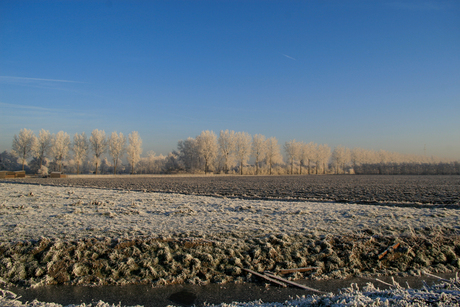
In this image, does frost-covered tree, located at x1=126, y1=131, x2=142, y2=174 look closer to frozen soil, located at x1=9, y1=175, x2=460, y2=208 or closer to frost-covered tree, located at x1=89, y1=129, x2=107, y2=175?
frost-covered tree, located at x1=89, y1=129, x2=107, y2=175

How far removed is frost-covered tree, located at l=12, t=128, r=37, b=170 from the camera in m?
64.3

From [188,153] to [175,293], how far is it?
89.5m

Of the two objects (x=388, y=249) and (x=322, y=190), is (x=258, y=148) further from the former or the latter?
(x=388, y=249)

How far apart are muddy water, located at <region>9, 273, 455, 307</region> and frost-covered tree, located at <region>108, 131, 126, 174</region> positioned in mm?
Answer: 72848

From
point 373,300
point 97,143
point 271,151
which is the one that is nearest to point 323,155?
point 271,151

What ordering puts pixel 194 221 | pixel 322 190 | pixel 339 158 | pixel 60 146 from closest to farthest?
1. pixel 194 221
2. pixel 322 190
3. pixel 60 146
4. pixel 339 158

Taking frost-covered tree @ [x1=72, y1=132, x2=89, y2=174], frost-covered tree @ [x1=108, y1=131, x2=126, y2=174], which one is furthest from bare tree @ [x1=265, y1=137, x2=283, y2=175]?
frost-covered tree @ [x1=72, y1=132, x2=89, y2=174]

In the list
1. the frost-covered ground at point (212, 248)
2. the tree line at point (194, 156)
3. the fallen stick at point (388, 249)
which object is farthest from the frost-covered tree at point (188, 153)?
the fallen stick at point (388, 249)

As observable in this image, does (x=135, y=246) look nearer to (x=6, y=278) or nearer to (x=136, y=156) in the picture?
(x=6, y=278)

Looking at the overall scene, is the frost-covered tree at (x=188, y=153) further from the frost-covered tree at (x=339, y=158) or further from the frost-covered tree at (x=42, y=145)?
the frost-covered tree at (x=339, y=158)

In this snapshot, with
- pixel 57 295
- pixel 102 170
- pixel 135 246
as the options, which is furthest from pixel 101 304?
pixel 102 170

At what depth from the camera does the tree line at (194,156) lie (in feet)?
228

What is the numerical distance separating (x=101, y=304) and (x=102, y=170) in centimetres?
10795

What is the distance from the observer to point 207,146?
78.3 m
